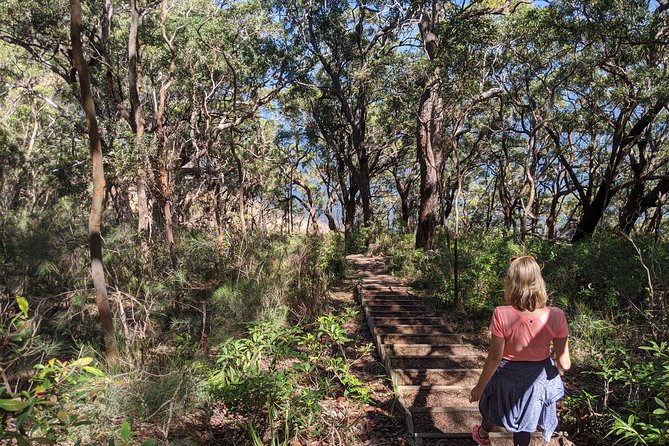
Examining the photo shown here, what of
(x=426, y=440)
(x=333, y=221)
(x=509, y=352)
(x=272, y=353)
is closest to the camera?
(x=509, y=352)

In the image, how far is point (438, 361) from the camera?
17.5 feet

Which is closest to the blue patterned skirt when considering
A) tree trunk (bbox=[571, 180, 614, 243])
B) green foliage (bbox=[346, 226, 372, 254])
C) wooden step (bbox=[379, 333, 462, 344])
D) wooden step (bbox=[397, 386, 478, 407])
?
wooden step (bbox=[397, 386, 478, 407])

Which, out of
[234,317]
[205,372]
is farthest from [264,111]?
[205,372]

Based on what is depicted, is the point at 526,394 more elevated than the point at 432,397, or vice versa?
the point at 526,394

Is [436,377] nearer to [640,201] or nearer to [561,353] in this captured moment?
[561,353]

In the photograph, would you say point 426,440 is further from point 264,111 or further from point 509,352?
point 264,111

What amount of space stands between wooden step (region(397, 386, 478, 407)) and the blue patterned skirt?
5.75ft

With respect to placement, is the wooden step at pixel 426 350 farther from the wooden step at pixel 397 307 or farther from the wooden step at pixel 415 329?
the wooden step at pixel 397 307

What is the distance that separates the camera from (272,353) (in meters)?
4.16

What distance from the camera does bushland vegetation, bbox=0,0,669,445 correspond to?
11.9 ft

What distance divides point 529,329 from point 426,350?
10.3ft

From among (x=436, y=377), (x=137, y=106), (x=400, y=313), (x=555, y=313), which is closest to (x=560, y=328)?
(x=555, y=313)

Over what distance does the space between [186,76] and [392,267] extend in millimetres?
9453

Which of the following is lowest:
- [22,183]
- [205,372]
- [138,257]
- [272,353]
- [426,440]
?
[426,440]
